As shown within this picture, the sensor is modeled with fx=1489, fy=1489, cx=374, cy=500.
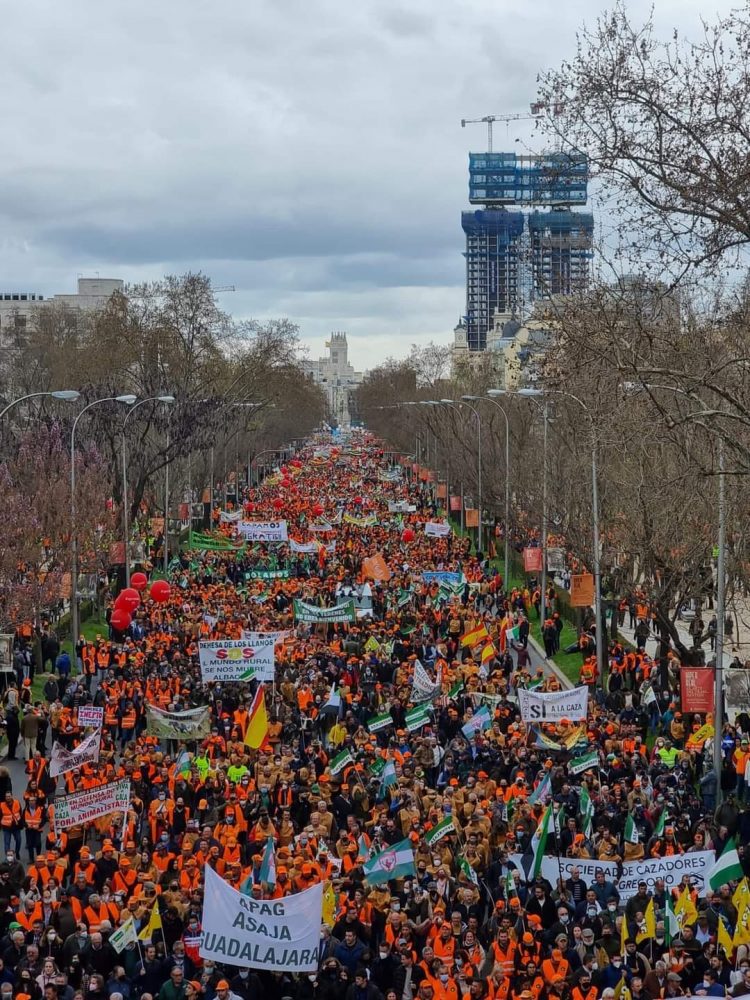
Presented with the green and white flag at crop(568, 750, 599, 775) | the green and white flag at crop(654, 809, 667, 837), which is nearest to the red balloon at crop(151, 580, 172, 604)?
the green and white flag at crop(568, 750, 599, 775)

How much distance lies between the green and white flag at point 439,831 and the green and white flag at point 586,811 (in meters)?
1.54

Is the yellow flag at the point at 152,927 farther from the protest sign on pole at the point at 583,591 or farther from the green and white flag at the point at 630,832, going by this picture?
the protest sign on pole at the point at 583,591

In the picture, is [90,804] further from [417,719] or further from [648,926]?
[648,926]

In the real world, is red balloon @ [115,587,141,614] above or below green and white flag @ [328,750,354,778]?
above

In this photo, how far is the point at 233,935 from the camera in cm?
1288

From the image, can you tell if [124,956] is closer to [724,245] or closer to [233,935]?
[233,935]

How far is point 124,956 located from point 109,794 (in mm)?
3958

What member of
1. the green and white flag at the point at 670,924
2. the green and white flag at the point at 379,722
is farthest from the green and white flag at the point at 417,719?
the green and white flag at the point at 670,924

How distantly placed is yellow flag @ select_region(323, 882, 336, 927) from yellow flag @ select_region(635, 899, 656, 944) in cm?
291

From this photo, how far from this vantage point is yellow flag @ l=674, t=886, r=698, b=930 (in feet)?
45.6

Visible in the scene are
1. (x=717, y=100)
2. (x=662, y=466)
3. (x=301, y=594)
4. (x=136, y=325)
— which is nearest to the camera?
(x=717, y=100)

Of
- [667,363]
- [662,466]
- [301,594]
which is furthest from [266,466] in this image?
[667,363]

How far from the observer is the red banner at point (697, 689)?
21.3 meters

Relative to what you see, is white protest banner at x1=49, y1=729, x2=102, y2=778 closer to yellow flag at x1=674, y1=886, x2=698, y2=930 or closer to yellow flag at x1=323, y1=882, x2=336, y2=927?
yellow flag at x1=323, y1=882, x2=336, y2=927
